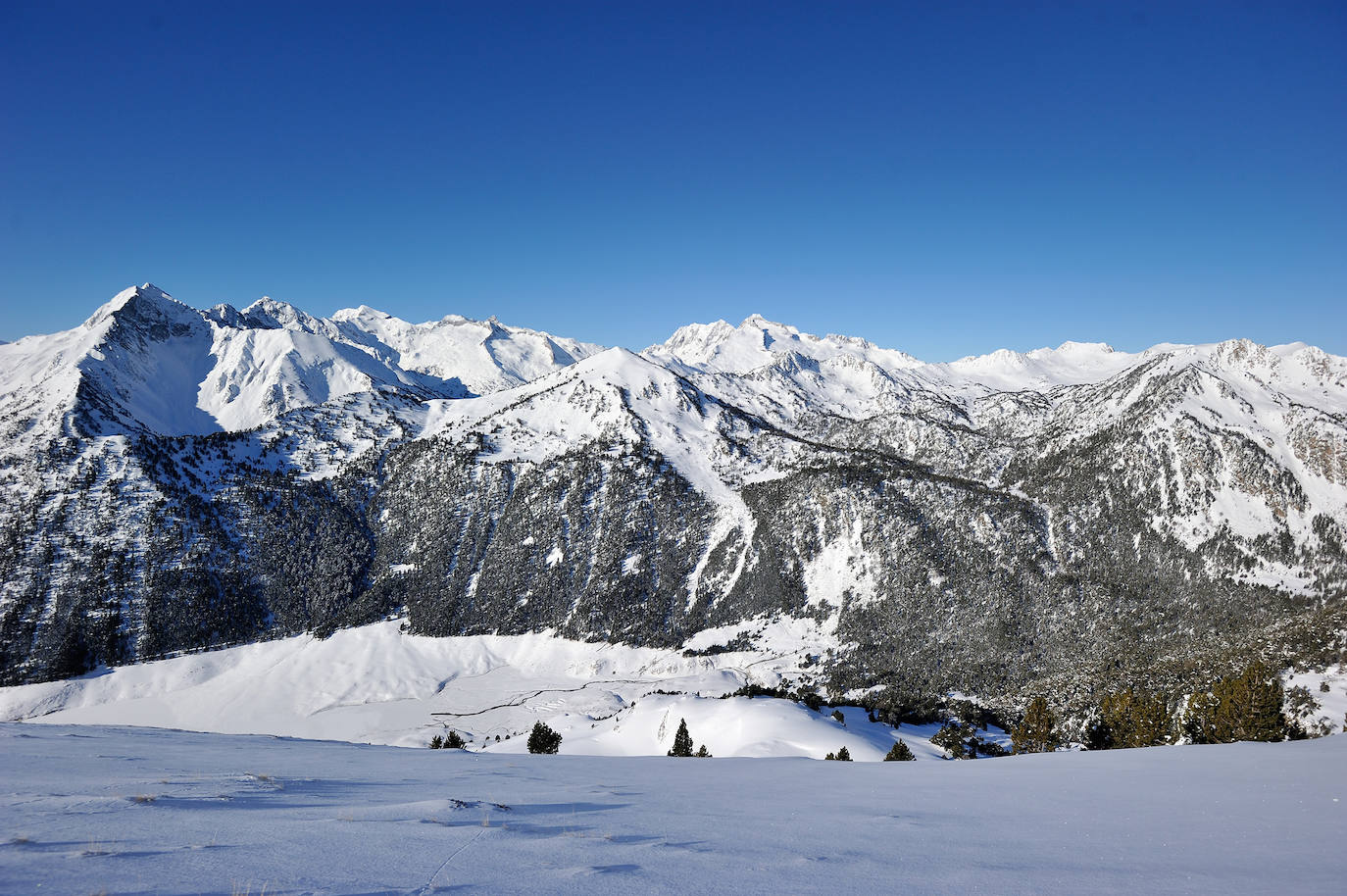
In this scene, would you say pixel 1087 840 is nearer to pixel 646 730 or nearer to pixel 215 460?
pixel 646 730

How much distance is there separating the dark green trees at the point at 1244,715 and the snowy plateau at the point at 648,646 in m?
21.9

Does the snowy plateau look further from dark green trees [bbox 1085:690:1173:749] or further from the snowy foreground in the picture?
dark green trees [bbox 1085:690:1173:749]

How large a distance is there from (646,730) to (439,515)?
112661mm

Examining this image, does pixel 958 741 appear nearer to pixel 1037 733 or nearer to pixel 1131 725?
pixel 1037 733

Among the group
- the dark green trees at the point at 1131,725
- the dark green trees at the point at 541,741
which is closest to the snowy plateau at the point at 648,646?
the dark green trees at the point at 1131,725

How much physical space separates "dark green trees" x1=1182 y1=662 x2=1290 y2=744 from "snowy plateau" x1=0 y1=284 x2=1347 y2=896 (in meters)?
21.9

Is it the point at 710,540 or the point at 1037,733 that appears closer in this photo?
the point at 1037,733

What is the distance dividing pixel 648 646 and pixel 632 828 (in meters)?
131

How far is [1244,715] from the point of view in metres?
44.4

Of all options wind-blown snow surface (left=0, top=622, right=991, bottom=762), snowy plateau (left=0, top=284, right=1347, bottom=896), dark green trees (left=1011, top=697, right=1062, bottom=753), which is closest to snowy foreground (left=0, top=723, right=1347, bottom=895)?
snowy plateau (left=0, top=284, right=1347, bottom=896)

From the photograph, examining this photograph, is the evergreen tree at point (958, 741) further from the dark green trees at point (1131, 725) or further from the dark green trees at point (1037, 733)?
the dark green trees at point (1131, 725)

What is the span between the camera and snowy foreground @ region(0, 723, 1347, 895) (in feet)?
23.1

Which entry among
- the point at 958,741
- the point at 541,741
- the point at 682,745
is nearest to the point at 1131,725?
the point at 958,741

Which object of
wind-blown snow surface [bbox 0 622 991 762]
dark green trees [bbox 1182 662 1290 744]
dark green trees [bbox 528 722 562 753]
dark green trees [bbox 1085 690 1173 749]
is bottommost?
wind-blown snow surface [bbox 0 622 991 762]
